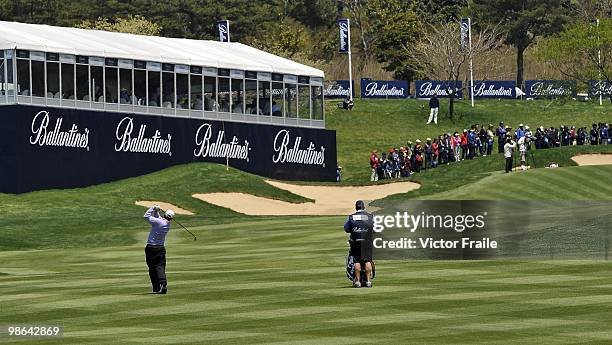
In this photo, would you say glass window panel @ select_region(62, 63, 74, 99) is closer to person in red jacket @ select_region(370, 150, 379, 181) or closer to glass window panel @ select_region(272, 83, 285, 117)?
glass window panel @ select_region(272, 83, 285, 117)

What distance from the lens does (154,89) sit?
7975 cm

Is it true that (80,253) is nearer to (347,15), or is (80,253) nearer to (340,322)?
(340,322)

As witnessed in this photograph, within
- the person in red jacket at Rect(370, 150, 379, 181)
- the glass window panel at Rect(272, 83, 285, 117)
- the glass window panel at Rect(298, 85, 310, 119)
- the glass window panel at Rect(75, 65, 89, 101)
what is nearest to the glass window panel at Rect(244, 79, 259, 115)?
the glass window panel at Rect(272, 83, 285, 117)

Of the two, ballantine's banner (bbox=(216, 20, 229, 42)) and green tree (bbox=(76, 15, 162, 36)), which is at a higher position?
green tree (bbox=(76, 15, 162, 36))

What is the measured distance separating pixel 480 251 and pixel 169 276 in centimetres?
827

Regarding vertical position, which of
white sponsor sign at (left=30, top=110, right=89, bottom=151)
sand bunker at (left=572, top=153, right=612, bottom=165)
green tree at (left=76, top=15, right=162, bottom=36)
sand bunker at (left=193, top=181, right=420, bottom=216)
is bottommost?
sand bunker at (left=193, top=181, right=420, bottom=216)

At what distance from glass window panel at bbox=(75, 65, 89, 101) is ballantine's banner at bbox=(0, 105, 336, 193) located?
94 cm

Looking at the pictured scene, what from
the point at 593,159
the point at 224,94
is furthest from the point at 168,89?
the point at 593,159

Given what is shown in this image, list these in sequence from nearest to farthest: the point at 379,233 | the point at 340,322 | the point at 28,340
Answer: the point at 28,340, the point at 340,322, the point at 379,233

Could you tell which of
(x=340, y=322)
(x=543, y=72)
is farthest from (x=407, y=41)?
(x=340, y=322)

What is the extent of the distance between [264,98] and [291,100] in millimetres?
2312

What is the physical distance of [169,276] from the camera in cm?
4031

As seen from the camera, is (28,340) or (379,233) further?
(379,233)

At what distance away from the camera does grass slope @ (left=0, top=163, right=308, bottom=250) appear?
5712 cm
